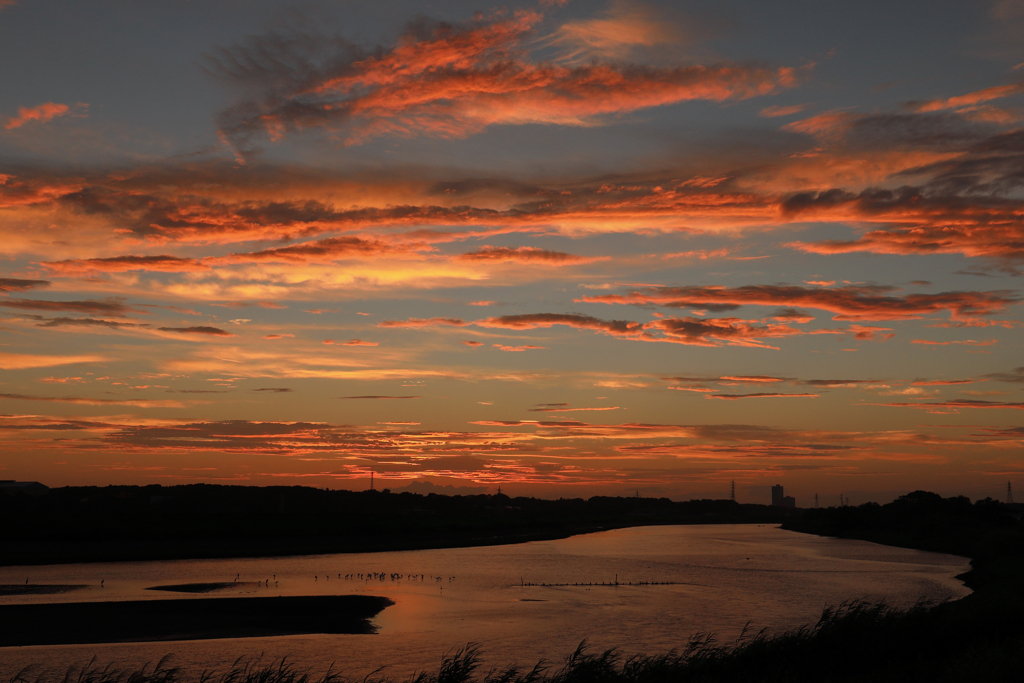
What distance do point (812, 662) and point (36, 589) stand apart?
57081mm

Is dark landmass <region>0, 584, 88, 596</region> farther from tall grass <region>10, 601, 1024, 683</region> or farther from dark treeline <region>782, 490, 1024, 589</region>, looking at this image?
dark treeline <region>782, 490, 1024, 589</region>

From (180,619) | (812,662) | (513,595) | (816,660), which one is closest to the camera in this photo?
(812,662)

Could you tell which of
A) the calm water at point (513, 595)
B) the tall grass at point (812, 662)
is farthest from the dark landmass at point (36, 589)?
the tall grass at point (812, 662)

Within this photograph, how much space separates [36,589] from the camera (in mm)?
60469

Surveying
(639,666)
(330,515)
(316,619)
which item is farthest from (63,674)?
(330,515)

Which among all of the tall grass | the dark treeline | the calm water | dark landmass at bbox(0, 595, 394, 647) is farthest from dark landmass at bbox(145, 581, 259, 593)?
the dark treeline

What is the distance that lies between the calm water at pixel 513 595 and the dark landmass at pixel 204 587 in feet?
4.81

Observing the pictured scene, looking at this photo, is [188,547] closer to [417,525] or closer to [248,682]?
[417,525]

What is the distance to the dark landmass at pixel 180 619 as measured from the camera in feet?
138

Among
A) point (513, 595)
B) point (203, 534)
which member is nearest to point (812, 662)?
point (513, 595)

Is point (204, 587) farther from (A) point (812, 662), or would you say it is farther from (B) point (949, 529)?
(B) point (949, 529)

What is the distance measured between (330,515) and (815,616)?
11064 centimetres

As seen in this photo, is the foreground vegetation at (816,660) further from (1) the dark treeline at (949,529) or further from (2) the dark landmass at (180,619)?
(1) the dark treeline at (949,529)

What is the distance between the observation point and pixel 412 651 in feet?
129
